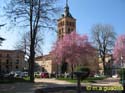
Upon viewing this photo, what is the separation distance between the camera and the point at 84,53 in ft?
200

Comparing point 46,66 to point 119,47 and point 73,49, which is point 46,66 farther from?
point 73,49

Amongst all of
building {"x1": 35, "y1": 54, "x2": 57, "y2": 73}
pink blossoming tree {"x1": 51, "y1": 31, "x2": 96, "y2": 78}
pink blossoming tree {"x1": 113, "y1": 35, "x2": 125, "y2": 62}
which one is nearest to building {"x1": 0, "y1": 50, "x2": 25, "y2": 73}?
building {"x1": 35, "y1": 54, "x2": 57, "y2": 73}

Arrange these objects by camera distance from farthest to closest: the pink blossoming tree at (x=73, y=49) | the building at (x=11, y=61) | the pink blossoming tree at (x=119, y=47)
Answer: the building at (x=11, y=61) → the pink blossoming tree at (x=119, y=47) → the pink blossoming tree at (x=73, y=49)

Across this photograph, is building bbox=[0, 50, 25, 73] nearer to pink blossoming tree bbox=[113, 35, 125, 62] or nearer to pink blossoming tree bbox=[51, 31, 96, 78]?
pink blossoming tree bbox=[113, 35, 125, 62]

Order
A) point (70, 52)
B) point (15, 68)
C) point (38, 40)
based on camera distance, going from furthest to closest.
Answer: point (15, 68) < point (70, 52) < point (38, 40)

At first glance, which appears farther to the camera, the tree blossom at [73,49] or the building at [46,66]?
the building at [46,66]

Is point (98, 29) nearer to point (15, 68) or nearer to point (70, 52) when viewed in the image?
point (70, 52)

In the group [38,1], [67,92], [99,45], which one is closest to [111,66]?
[99,45]

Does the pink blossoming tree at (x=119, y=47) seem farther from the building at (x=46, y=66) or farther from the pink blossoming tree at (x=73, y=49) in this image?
the building at (x=46, y=66)

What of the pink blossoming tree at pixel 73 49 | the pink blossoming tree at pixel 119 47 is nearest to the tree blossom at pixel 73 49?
the pink blossoming tree at pixel 73 49

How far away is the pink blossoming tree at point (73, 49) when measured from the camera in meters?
59.7

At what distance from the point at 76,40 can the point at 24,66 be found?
246 ft

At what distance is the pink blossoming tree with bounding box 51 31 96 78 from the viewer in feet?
196

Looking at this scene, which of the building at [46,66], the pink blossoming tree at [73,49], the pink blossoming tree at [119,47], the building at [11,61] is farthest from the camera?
the building at [11,61]
